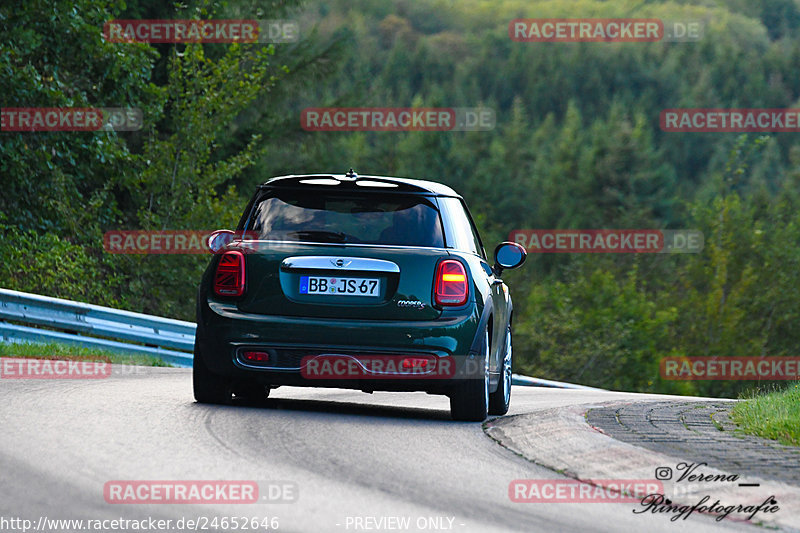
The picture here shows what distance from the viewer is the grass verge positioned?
8.18m

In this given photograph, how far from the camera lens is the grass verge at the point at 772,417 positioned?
818cm

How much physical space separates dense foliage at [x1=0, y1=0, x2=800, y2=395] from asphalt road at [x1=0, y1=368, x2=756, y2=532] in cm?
1168

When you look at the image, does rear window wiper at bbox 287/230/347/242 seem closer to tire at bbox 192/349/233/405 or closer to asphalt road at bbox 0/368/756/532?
tire at bbox 192/349/233/405

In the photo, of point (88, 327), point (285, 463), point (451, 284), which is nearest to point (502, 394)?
Result: point (451, 284)

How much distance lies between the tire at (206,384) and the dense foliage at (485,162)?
1112 cm

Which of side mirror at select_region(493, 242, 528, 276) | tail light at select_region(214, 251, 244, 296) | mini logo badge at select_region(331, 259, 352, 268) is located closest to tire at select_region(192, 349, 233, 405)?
tail light at select_region(214, 251, 244, 296)

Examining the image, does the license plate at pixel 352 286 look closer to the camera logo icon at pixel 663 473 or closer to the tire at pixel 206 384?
the tire at pixel 206 384

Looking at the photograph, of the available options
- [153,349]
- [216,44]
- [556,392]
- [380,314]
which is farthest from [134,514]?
[216,44]

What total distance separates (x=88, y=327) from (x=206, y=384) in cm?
643

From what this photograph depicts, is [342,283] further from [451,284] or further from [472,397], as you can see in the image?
[472,397]

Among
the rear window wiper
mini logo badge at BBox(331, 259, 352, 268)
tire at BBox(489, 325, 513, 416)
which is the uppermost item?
the rear window wiper

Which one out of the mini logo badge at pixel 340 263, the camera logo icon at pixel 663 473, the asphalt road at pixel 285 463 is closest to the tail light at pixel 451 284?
the mini logo badge at pixel 340 263

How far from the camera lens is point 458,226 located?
9445 millimetres

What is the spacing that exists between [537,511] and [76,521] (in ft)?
6.53
